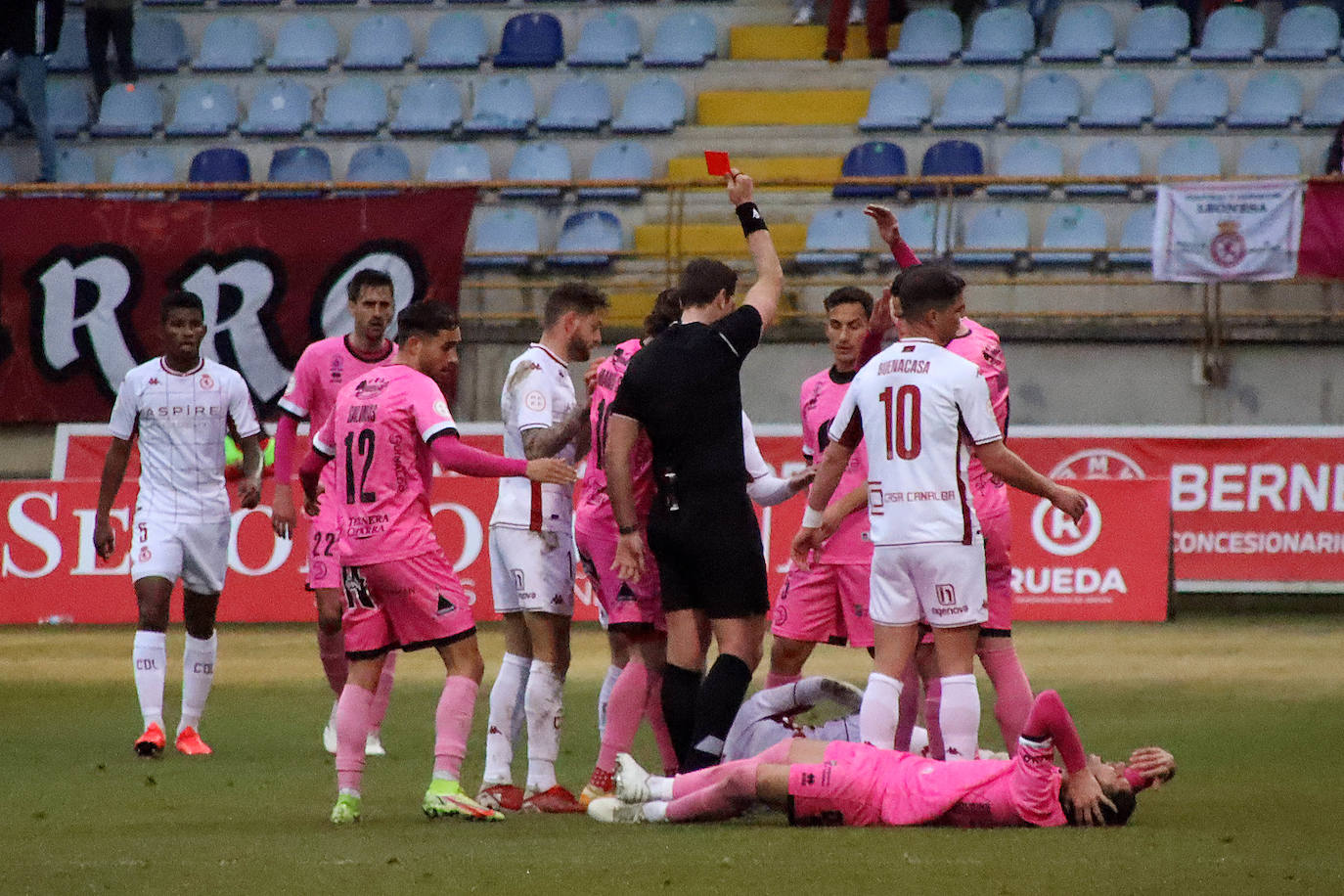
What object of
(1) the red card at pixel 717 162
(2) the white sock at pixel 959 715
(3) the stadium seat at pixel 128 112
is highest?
Result: (3) the stadium seat at pixel 128 112

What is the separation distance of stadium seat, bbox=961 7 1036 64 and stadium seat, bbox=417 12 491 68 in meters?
5.58

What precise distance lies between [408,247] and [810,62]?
6.07m

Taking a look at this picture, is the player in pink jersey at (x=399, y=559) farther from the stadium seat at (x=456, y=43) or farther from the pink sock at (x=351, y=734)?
the stadium seat at (x=456, y=43)

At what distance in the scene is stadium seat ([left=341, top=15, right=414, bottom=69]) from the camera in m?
21.4

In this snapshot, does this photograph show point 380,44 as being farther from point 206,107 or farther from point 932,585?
point 932,585

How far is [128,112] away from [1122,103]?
11.1 metres

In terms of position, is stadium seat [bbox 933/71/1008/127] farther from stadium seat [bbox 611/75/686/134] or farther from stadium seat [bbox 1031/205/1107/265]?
stadium seat [bbox 611/75/686/134]

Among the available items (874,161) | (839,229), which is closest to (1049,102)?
(874,161)

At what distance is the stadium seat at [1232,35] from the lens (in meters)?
20.0

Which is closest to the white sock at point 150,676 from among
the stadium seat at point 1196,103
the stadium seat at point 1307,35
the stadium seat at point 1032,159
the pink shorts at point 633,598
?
the pink shorts at point 633,598

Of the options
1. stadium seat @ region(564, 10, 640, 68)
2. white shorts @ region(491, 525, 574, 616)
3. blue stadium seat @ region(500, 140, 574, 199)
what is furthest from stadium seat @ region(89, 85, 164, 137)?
white shorts @ region(491, 525, 574, 616)

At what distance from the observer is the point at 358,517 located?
6.70 metres

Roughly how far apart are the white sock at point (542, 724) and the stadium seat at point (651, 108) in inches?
535

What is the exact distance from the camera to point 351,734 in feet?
21.7
